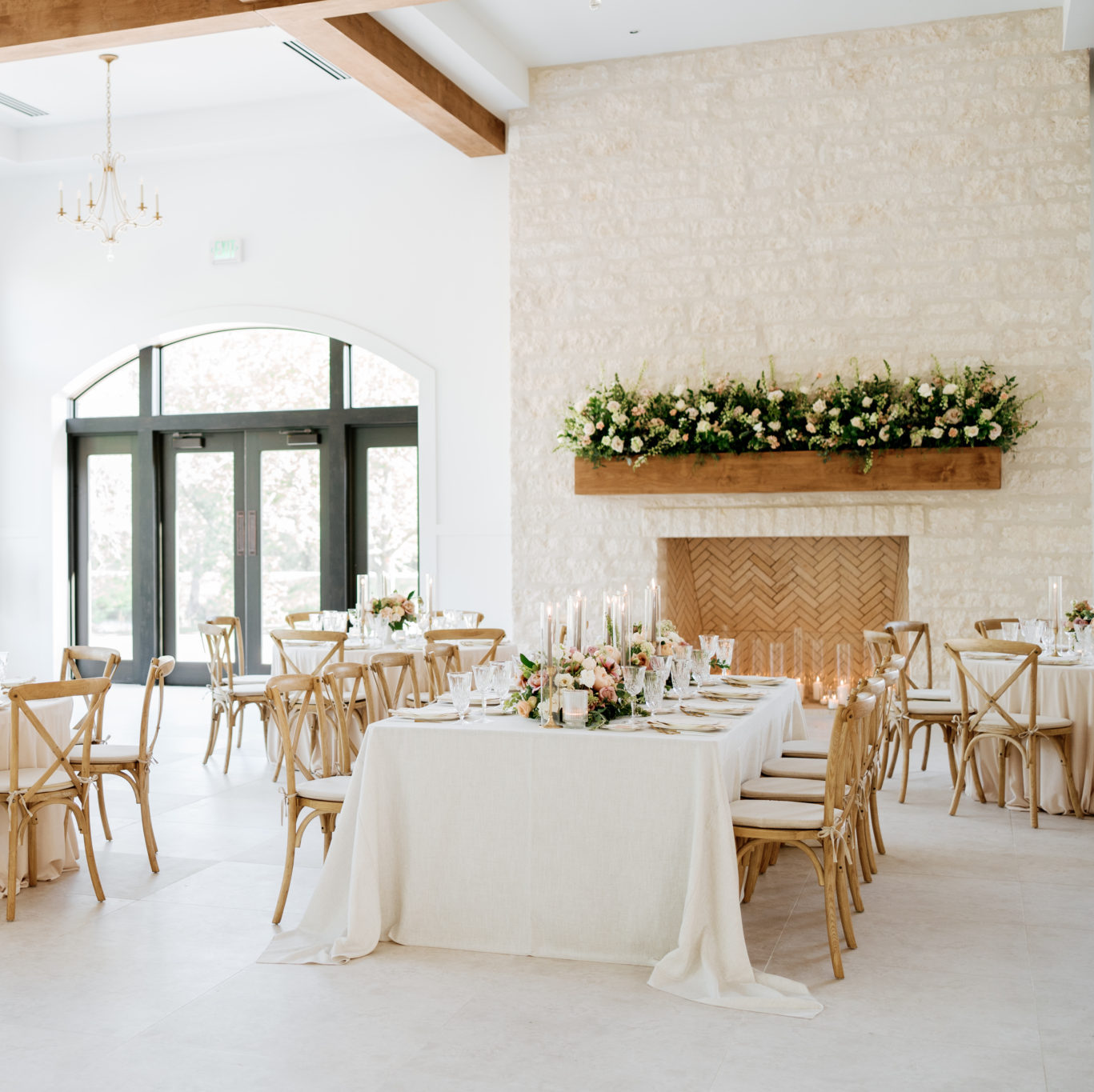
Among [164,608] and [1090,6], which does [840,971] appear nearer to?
[1090,6]

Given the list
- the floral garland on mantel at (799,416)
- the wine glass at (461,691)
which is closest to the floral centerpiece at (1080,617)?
the floral garland on mantel at (799,416)

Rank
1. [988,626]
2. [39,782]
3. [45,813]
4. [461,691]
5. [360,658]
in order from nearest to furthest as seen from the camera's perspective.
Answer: [461,691], [39,782], [45,813], [360,658], [988,626]

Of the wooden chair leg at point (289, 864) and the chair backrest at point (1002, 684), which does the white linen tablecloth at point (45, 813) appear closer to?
the wooden chair leg at point (289, 864)

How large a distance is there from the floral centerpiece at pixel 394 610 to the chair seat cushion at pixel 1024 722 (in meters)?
3.43

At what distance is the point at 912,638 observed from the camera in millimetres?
8172

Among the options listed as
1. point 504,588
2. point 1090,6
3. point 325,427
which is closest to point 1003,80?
point 1090,6

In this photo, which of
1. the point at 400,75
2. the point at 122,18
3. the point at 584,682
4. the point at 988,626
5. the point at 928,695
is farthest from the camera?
the point at 400,75

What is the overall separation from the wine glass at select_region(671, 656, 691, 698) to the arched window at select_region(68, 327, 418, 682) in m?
5.71

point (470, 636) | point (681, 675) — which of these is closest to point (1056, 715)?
point (681, 675)

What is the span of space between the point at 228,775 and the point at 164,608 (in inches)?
170

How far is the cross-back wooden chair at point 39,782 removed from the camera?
4359 mm

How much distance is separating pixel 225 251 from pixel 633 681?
7.47 m

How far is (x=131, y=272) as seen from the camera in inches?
412

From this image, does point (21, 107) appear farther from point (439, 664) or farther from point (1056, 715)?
point (1056, 715)
